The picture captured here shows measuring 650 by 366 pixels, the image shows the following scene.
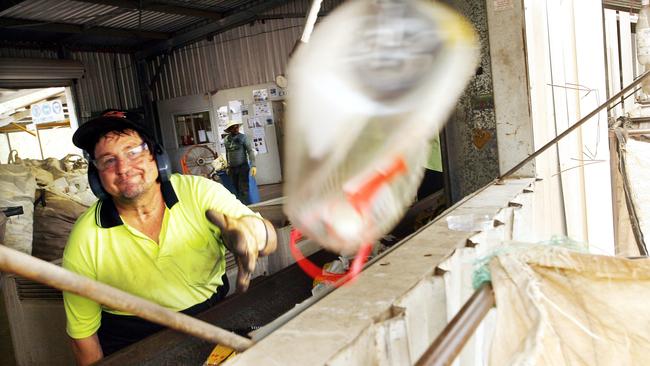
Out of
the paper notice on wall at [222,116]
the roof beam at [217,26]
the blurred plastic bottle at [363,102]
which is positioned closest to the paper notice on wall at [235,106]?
the paper notice on wall at [222,116]

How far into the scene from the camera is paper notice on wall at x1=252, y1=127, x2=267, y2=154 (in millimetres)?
10500

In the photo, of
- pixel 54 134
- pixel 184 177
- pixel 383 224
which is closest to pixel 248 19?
pixel 54 134

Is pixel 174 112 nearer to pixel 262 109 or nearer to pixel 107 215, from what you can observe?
pixel 262 109

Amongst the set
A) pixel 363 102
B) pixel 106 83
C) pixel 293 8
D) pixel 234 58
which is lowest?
pixel 363 102

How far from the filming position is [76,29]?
9.32m

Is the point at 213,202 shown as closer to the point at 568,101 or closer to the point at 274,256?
the point at 274,256

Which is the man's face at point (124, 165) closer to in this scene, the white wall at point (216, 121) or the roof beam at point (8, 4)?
the roof beam at point (8, 4)

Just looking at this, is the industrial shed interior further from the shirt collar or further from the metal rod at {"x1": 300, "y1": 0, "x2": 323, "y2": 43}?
the shirt collar

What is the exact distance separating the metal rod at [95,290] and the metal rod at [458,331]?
407mm

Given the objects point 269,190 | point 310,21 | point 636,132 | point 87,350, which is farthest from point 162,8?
point 310,21

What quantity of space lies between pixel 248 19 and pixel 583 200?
8.10 meters

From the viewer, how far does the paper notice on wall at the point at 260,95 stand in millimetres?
10280

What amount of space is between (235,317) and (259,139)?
8325mm

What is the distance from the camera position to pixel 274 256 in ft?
11.0
